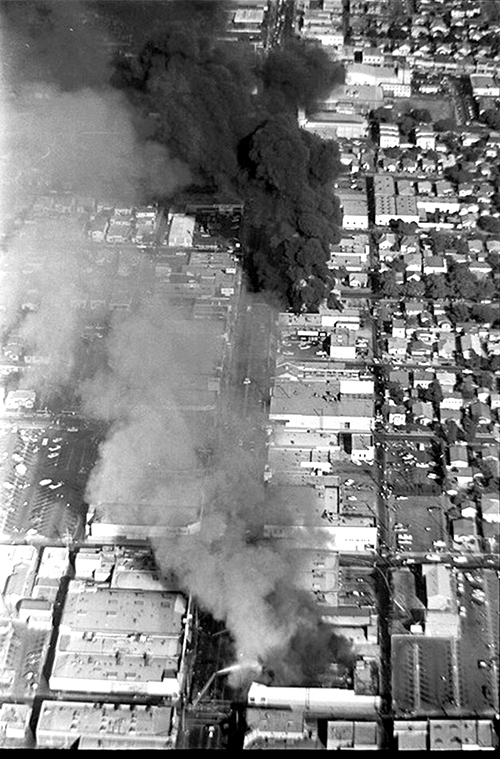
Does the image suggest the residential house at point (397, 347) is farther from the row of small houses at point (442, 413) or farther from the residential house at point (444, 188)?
the residential house at point (444, 188)

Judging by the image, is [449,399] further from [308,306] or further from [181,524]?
[181,524]

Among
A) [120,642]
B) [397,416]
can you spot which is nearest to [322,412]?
[397,416]

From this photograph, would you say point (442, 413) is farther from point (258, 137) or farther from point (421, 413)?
point (258, 137)

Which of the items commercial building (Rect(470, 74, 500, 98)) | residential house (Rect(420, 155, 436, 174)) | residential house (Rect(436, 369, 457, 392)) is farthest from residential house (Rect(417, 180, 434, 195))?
residential house (Rect(436, 369, 457, 392))

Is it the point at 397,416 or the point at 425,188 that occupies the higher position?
the point at 425,188

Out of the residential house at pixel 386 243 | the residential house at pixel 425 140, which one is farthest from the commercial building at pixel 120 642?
the residential house at pixel 425 140

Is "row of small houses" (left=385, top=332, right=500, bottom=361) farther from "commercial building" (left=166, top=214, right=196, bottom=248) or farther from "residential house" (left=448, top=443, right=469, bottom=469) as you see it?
"commercial building" (left=166, top=214, right=196, bottom=248)

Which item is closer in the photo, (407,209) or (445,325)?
(445,325)
